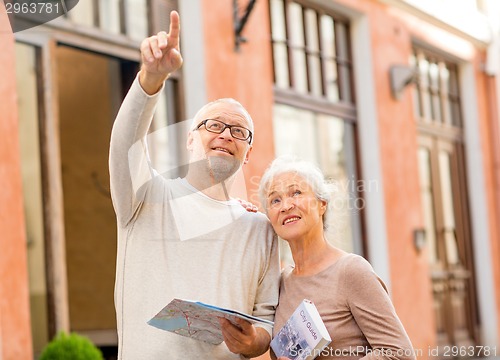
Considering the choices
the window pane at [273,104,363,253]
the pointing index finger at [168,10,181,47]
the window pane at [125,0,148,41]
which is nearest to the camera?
the pointing index finger at [168,10,181,47]

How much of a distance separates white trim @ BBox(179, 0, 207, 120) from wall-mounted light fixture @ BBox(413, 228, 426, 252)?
365cm

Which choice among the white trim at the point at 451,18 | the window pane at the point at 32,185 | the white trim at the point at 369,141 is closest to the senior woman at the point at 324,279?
the window pane at the point at 32,185

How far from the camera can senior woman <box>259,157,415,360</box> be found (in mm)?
2457

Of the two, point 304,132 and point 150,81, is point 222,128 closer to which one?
point 150,81

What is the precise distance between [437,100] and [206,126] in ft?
29.9

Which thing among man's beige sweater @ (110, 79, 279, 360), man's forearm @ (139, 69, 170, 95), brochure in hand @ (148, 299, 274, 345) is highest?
man's forearm @ (139, 69, 170, 95)

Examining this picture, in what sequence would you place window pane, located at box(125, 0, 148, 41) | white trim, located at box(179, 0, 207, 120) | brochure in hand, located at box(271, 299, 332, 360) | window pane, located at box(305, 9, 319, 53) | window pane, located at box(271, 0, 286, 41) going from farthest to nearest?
window pane, located at box(305, 9, 319, 53) → window pane, located at box(271, 0, 286, 41) → white trim, located at box(179, 0, 207, 120) → window pane, located at box(125, 0, 148, 41) → brochure in hand, located at box(271, 299, 332, 360)

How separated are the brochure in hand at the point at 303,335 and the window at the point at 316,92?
5.42 meters

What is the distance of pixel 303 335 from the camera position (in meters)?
2.42

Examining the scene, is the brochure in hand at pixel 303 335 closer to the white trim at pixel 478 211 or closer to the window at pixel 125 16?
the window at pixel 125 16

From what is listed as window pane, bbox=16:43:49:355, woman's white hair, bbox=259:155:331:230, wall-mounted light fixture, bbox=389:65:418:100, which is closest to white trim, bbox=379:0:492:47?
wall-mounted light fixture, bbox=389:65:418:100

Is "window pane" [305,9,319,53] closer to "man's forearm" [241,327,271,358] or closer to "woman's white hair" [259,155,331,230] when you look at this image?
"woman's white hair" [259,155,331,230]

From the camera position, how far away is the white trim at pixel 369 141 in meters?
9.30

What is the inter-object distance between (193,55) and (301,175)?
460 centimetres
